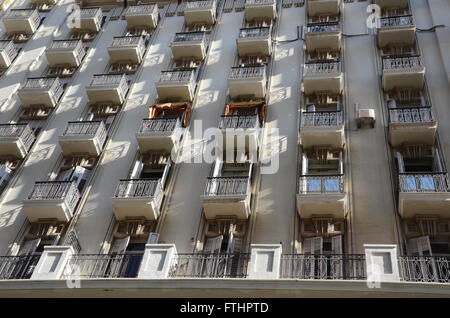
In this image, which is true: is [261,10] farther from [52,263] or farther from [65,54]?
[52,263]

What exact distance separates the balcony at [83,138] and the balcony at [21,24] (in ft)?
31.3

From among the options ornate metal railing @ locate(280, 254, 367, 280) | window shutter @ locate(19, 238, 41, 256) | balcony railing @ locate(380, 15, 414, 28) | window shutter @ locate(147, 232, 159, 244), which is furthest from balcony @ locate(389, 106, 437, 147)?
window shutter @ locate(19, 238, 41, 256)

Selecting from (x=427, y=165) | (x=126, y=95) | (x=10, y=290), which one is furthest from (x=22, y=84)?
(x=427, y=165)

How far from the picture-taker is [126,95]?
20234 mm

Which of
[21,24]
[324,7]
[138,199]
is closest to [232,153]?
[138,199]

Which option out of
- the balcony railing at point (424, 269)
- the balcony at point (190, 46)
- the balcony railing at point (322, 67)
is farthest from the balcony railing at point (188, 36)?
the balcony railing at point (424, 269)

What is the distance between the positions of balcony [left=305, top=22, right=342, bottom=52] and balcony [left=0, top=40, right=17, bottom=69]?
1314cm

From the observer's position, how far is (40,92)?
788 inches

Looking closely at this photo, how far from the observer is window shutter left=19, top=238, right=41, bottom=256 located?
15.1 meters

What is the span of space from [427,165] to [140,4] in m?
16.4

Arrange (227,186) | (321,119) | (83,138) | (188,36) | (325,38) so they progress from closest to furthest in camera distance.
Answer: (227,186) → (321,119) → (83,138) → (325,38) → (188,36)

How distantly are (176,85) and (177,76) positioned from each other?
0.60 meters

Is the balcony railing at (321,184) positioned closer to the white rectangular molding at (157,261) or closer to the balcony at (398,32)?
the white rectangular molding at (157,261)

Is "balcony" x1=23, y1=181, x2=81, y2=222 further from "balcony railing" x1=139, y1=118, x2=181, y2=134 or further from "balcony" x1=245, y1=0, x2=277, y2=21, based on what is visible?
"balcony" x1=245, y1=0, x2=277, y2=21
